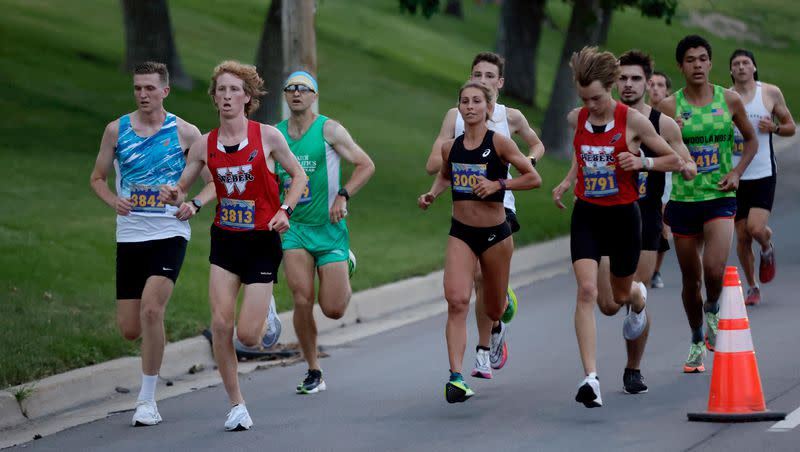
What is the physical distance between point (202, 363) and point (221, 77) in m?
3.30

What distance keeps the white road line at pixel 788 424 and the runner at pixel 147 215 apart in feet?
12.3

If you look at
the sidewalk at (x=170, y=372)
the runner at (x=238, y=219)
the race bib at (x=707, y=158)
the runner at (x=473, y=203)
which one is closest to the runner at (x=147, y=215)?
the runner at (x=238, y=219)

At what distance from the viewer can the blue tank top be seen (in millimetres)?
9648

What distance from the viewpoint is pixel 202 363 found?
38.8ft

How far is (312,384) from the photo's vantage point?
1055cm

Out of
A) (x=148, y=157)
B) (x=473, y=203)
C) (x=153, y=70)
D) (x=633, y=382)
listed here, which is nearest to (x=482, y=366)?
(x=633, y=382)

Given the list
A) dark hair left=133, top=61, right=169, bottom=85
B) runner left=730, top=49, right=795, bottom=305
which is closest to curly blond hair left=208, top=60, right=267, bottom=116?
dark hair left=133, top=61, right=169, bottom=85

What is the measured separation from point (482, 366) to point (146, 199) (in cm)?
259

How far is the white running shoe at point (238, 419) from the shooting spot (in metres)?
9.17

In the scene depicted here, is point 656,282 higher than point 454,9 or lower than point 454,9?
lower

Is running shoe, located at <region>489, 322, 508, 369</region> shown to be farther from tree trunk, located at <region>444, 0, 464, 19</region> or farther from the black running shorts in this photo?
tree trunk, located at <region>444, 0, 464, 19</region>

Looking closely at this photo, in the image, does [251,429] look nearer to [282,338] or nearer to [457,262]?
[457,262]

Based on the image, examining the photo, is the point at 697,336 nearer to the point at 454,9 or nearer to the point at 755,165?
the point at 755,165

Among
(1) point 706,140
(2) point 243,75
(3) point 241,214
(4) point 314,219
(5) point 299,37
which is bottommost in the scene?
(4) point 314,219
